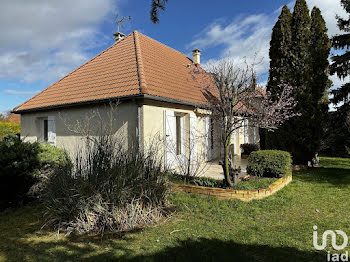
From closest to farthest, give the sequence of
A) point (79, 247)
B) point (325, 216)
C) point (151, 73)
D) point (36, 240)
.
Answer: point (79, 247), point (36, 240), point (325, 216), point (151, 73)

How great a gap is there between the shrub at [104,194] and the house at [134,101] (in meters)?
2.62

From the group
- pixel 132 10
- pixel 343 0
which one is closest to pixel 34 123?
pixel 132 10

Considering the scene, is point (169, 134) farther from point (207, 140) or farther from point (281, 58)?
point (281, 58)

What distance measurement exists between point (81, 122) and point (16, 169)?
400 centimetres

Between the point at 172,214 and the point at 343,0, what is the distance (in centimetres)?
1139

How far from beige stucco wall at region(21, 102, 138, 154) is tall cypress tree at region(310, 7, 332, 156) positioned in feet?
26.1

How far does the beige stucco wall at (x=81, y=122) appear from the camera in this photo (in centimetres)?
756

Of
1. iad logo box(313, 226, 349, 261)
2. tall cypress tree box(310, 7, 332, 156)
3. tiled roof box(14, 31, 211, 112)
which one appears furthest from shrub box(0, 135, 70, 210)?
tall cypress tree box(310, 7, 332, 156)

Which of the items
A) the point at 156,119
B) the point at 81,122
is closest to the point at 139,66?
the point at 156,119

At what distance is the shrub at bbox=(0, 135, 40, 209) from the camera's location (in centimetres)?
484

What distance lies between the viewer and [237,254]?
114 inches

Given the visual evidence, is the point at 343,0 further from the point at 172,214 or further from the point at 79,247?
the point at 79,247

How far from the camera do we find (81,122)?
28.6ft

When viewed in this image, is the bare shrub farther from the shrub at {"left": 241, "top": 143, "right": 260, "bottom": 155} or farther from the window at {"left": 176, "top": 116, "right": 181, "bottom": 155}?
the shrub at {"left": 241, "top": 143, "right": 260, "bottom": 155}
